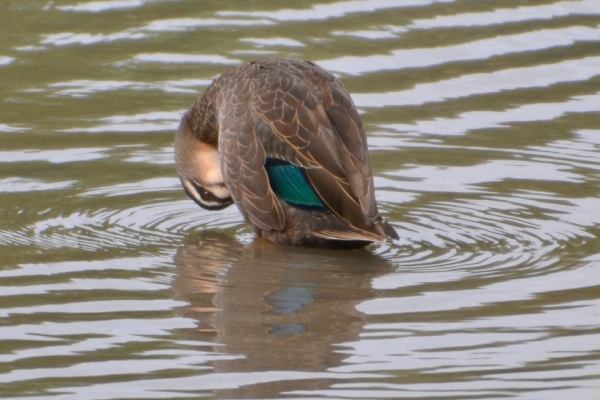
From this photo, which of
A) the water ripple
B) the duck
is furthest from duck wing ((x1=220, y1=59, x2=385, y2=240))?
the water ripple

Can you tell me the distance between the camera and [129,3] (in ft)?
42.0

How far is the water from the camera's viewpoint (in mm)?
5289

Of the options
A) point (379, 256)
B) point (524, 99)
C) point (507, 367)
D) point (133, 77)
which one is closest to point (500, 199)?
point (379, 256)

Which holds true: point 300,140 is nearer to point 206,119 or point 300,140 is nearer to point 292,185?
point 292,185

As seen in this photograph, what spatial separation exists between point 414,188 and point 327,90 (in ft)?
3.97

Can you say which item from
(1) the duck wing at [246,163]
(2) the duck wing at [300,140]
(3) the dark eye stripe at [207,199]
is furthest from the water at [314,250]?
(2) the duck wing at [300,140]

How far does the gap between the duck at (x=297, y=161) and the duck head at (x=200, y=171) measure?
17 millimetres

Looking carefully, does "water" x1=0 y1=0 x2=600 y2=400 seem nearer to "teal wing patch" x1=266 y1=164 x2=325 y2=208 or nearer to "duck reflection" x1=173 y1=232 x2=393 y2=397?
"duck reflection" x1=173 y1=232 x2=393 y2=397

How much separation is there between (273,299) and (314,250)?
1.12 metres

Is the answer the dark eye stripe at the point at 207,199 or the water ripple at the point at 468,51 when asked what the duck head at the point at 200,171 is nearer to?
the dark eye stripe at the point at 207,199

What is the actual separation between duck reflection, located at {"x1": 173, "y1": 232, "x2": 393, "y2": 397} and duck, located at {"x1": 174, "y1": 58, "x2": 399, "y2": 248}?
18 cm

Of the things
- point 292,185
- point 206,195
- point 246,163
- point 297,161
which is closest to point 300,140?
point 297,161

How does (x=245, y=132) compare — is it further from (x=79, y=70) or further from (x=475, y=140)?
(x=79, y=70)

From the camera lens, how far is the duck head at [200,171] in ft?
26.6
